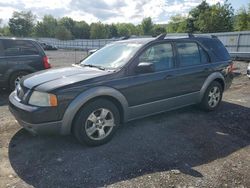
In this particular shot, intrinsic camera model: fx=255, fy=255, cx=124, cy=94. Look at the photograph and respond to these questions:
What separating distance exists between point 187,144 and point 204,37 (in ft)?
8.99

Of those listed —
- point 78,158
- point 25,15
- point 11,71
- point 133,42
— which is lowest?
point 78,158

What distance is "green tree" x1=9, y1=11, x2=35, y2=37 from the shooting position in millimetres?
73062

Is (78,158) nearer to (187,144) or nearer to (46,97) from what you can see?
(46,97)

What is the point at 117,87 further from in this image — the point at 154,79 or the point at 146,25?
the point at 146,25

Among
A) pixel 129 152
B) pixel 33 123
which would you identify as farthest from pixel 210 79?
pixel 33 123

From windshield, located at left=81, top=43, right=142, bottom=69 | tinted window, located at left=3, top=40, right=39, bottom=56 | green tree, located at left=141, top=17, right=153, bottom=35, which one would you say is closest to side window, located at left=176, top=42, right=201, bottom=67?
windshield, located at left=81, top=43, right=142, bottom=69

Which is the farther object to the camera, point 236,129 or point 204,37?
point 204,37

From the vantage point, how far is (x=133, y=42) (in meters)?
4.90

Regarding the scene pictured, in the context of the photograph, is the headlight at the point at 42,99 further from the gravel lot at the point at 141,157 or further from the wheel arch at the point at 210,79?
the wheel arch at the point at 210,79

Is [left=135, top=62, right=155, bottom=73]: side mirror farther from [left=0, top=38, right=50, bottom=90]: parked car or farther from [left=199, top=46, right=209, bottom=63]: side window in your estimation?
[left=0, top=38, right=50, bottom=90]: parked car

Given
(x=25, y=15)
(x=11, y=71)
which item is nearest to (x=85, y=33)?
(x=25, y=15)

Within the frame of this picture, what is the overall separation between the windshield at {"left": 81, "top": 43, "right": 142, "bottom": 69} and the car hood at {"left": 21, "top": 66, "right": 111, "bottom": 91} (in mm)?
295

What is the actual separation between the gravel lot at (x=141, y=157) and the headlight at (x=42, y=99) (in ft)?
2.59

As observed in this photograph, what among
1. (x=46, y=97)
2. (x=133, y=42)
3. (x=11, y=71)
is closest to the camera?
(x=46, y=97)
